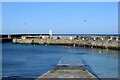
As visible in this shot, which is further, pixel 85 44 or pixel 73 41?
pixel 73 41

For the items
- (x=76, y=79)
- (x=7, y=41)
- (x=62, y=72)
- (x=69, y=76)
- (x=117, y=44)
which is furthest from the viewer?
(x=7, y=41)

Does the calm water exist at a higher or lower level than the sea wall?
lower

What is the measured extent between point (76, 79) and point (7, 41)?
91.9 meters

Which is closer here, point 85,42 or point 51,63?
point 51,63

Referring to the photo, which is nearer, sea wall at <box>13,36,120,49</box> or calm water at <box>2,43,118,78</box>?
calm water at <box>2,43,118,78</box>

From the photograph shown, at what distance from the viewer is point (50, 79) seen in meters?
15.7

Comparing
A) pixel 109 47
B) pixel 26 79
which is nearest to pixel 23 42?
pixel 109 47

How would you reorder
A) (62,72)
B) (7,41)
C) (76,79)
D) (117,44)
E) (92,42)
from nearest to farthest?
(76,79)
(62,72)
(117,44)
(92,42)
(7,41)

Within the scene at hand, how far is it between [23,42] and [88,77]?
74.4 m

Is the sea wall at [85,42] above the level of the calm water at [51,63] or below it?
above

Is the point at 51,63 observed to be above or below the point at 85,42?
below

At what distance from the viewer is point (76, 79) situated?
15.6 meters

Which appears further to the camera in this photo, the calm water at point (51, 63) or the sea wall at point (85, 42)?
the sea wall at point (85, 42)

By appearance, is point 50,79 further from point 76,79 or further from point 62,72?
point 62,72
